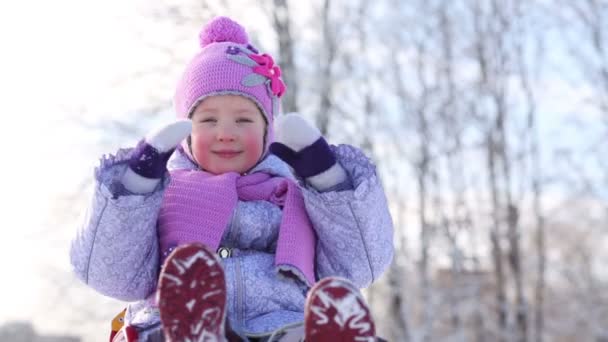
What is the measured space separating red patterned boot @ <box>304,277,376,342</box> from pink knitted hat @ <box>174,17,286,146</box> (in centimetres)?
92

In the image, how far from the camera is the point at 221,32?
2680 millimetres

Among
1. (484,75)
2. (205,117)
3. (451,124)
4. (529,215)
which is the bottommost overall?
(205,117)

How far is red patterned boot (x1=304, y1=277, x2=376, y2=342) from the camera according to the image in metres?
1.58

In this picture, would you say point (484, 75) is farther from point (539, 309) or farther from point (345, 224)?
point (345, 224)

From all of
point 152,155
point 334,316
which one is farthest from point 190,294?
point 152,155

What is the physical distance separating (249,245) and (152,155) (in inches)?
18.4

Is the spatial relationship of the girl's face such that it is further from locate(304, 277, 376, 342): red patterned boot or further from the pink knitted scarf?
locate(304, 277, 376, 342): red patterned boot

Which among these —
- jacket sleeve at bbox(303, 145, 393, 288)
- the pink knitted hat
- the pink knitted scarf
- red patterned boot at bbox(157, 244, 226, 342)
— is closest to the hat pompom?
Result: the pink knitted hat

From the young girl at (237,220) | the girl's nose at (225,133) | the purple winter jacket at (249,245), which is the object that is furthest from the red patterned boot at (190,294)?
the girl's nose at (225,133)

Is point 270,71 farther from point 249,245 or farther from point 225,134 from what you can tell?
point 249,245

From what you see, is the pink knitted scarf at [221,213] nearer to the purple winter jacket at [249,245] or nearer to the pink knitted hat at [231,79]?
the purple winter jacket at [249,245]

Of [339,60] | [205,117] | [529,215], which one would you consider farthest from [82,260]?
Result: [529,215]

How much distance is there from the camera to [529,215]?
571 inches

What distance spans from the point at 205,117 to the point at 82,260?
1.79 feet
